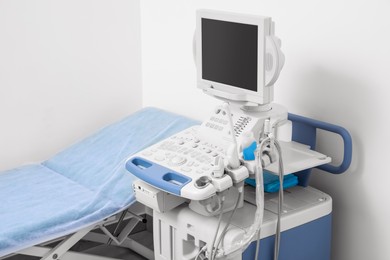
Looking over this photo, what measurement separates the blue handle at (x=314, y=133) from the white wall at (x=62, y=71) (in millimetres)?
1222

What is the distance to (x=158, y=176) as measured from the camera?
2.04 meters

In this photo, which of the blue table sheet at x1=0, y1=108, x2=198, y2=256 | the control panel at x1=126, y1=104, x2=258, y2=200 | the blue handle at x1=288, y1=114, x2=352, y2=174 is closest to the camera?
the control panel at x1=126, y1=104, x2=258, y2=200

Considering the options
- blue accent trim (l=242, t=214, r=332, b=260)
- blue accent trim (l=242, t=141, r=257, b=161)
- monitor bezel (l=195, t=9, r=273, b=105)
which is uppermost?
monitor bezel (l=195, t=9, r=273, b=105)

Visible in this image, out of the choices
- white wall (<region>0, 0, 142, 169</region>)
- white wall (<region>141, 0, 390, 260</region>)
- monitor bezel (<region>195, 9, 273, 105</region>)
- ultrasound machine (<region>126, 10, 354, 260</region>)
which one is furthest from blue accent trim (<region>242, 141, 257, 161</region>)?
white wall (<region>0, 0, 142, 169</region>)

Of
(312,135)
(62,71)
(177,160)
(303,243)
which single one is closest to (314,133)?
(312,135)

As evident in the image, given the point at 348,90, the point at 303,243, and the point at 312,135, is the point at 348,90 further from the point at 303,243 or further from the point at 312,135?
the point at 303,243

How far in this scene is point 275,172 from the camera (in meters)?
2.08

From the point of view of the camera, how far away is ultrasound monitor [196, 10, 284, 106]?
1971 mm

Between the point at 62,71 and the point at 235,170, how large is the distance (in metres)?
1.44

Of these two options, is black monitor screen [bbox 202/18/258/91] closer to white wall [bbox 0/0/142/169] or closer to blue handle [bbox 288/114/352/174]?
blue handle [bbox 288/114/352/174]

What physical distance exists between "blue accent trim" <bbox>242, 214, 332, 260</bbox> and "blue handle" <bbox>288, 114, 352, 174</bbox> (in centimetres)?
18

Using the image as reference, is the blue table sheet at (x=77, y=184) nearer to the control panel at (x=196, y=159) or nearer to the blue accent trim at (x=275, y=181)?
the control panel at (x=196, y=159)

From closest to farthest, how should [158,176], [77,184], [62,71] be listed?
[158,176] < [77,184] < [62,71]

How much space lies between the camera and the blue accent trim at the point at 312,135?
7.07ft
